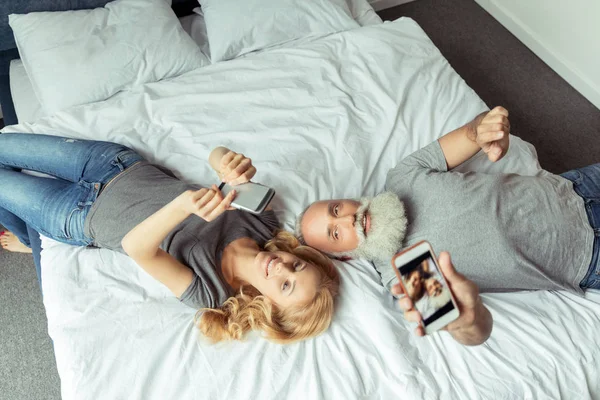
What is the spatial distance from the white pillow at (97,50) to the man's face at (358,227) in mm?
916

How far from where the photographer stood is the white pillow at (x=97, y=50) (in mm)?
1827

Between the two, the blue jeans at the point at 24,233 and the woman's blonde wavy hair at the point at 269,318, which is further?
the blue jeans at the point at 24,233

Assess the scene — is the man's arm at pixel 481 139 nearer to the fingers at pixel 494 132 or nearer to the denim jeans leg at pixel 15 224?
the fingers at pixel 494 132

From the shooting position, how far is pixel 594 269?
154 centimetres

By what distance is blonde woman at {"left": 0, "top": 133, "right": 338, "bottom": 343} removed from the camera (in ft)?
4.47

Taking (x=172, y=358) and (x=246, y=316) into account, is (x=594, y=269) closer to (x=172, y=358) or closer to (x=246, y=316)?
(x=246, y=316)

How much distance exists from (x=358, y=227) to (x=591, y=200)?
0.79 m

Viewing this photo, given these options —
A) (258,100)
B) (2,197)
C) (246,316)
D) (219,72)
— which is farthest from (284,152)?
(2,197)

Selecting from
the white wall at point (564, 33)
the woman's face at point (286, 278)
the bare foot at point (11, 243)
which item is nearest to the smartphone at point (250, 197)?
the woman's face at point (286, 278)

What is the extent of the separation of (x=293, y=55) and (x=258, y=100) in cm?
30

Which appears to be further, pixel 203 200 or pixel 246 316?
pixel 246 316

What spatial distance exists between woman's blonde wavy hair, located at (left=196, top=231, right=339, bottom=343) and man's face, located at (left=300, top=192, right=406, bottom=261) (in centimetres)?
12

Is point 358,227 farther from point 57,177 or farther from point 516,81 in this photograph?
point 516,81

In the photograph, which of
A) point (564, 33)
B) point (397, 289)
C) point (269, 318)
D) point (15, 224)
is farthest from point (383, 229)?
point (564, 33)
